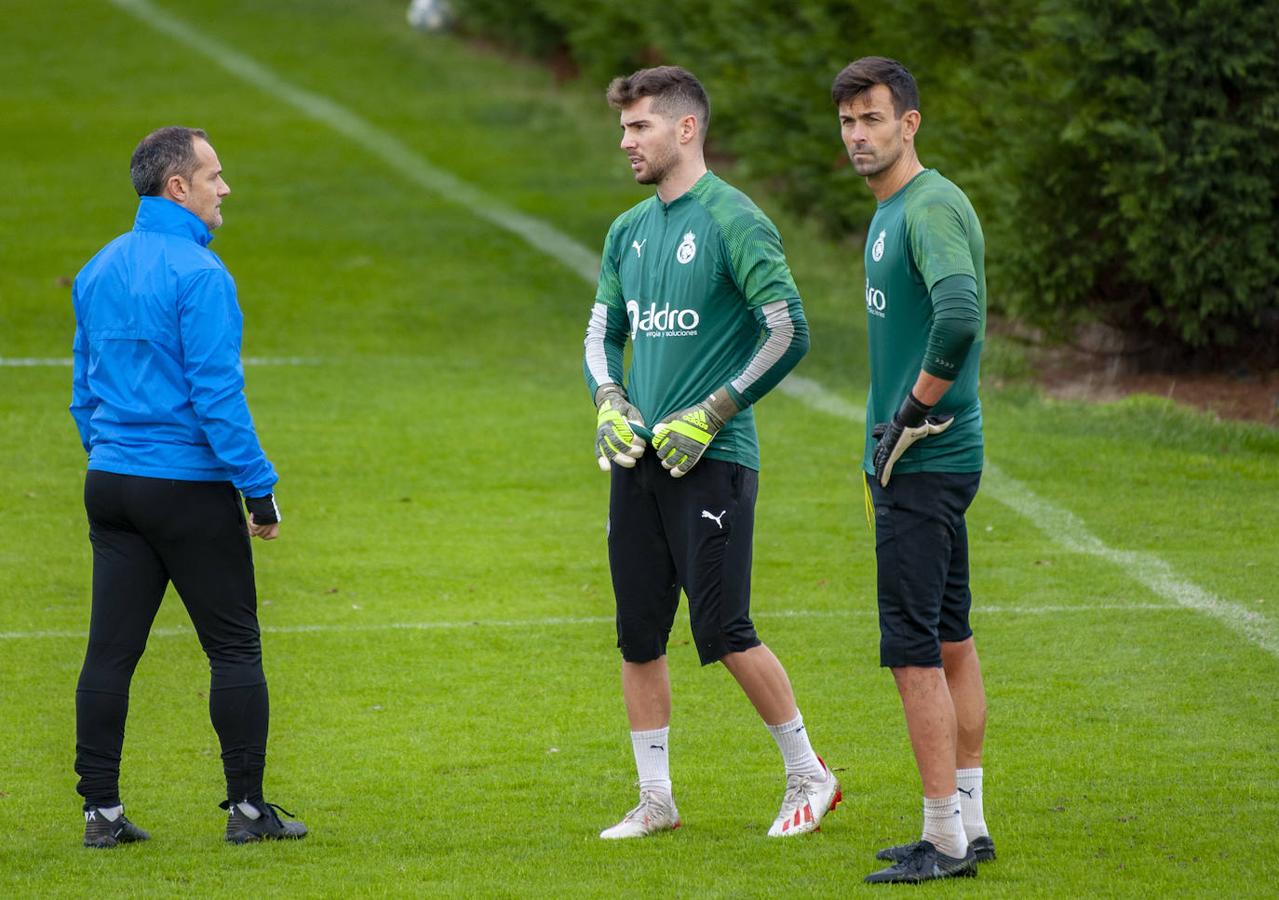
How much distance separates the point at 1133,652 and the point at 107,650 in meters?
4.27

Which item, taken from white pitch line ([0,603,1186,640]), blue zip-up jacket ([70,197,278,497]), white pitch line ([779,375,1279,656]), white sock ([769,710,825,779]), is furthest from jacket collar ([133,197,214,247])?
white pitch line ([779,375,1279,656])

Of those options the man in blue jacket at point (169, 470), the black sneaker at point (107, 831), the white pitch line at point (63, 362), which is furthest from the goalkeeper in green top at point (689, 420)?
the white pitch line at point (63, 362)

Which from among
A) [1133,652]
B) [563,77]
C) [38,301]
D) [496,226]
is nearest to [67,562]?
[1133,652]

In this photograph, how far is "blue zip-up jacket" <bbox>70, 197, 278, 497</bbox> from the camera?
206 inches

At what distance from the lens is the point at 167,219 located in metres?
5.36

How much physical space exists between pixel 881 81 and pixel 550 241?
14408 mm

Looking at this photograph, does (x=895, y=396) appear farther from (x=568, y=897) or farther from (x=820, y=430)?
(x=820, y=430)

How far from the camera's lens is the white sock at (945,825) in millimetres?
4949

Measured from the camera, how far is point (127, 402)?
209 inches

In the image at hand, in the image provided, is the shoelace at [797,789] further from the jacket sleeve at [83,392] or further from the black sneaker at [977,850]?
the jacket sleeve at [83,392]

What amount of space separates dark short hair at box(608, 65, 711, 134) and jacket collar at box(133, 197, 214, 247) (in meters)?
1.34

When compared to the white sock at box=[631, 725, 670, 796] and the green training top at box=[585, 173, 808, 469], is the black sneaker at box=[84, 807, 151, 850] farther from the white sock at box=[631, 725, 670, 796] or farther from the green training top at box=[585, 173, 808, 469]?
the green training top at box=[585, 173, 808, 469]

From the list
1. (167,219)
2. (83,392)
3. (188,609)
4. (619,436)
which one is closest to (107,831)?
(188,609)

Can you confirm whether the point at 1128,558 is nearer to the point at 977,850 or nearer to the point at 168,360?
the point at 977,850
